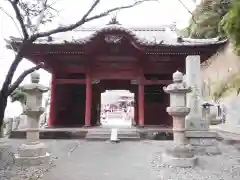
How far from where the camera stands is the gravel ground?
5594mm

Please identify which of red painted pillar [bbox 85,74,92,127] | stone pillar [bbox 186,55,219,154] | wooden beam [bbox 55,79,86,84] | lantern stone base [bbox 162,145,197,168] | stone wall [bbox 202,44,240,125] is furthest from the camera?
stone wall [bbox 202,44,240,125]

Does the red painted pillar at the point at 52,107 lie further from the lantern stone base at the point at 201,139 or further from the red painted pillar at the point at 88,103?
the lantern stone base at the point at 201,139

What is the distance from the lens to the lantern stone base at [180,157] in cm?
670

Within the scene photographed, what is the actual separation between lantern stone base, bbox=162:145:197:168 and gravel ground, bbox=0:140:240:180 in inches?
7.9

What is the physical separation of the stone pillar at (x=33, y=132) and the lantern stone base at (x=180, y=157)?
126 inches

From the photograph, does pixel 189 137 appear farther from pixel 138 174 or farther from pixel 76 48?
pixel 76 48

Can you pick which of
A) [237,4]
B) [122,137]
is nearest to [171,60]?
[122,137]

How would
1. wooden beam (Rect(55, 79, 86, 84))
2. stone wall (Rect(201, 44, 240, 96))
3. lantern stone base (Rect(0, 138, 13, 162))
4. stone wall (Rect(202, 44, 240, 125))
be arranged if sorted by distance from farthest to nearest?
stone wall (Rect(201, 44, 240, 96)) < stone wall (Rect(202, 44, 240, 125)) < wooden beam (Rect(55, 79, 86, 84)) < lantern stone base (Rect(0, 138, 13, 162))

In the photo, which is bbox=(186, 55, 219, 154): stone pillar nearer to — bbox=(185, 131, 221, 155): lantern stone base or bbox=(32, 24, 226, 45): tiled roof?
bbox=(185, 131, 221, 155): lantern stone base

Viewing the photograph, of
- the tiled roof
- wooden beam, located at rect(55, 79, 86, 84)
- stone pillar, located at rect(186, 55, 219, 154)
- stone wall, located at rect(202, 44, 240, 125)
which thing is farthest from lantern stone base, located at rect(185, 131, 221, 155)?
stone wall, located at rect(202, 44, 240, 125)

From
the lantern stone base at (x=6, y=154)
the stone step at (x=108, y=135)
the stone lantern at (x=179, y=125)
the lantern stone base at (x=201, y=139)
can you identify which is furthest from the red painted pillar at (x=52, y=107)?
the stone lantern at (x=179, y=125)

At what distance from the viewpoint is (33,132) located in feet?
23.5

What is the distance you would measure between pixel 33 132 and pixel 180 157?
13.0 feet

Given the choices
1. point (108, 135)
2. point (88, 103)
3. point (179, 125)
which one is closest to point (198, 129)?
point (179, 125)
